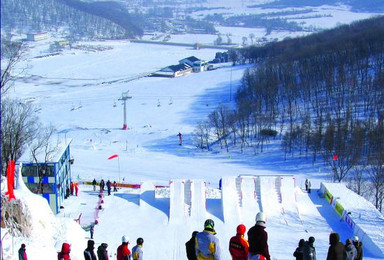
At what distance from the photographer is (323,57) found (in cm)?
4862

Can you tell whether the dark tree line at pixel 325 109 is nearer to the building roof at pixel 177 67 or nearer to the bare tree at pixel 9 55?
the bare tree at pixel 9 55

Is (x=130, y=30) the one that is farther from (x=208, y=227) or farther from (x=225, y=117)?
(x=208, y=227)

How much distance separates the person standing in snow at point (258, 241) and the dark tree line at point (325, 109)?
1337cm

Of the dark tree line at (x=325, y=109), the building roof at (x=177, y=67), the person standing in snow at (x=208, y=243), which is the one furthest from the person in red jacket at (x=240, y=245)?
the building roof at (x=177, y=67)

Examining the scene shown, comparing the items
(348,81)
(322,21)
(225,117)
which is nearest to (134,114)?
(225,117)

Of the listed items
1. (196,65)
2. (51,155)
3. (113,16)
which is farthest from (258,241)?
(113,16)

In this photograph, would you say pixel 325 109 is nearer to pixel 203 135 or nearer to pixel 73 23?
pixel 203 135

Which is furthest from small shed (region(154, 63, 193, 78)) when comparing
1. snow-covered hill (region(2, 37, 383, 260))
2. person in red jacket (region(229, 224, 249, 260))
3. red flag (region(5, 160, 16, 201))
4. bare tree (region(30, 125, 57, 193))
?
person in red jacket (region(229, 224, 249, 260))

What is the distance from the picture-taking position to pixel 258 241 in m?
6.26

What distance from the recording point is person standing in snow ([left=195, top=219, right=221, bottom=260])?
5988mm

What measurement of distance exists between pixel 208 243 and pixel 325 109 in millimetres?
30472

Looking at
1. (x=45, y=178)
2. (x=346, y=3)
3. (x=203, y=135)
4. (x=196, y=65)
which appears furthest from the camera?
(x=346, y=3)

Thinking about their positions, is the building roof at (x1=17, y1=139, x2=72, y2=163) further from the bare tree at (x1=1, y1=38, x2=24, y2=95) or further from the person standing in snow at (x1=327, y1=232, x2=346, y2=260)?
the person standing in snow at (x1=327, y1=232, x2=346, y2=260)

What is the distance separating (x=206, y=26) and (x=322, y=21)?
1148 inches
